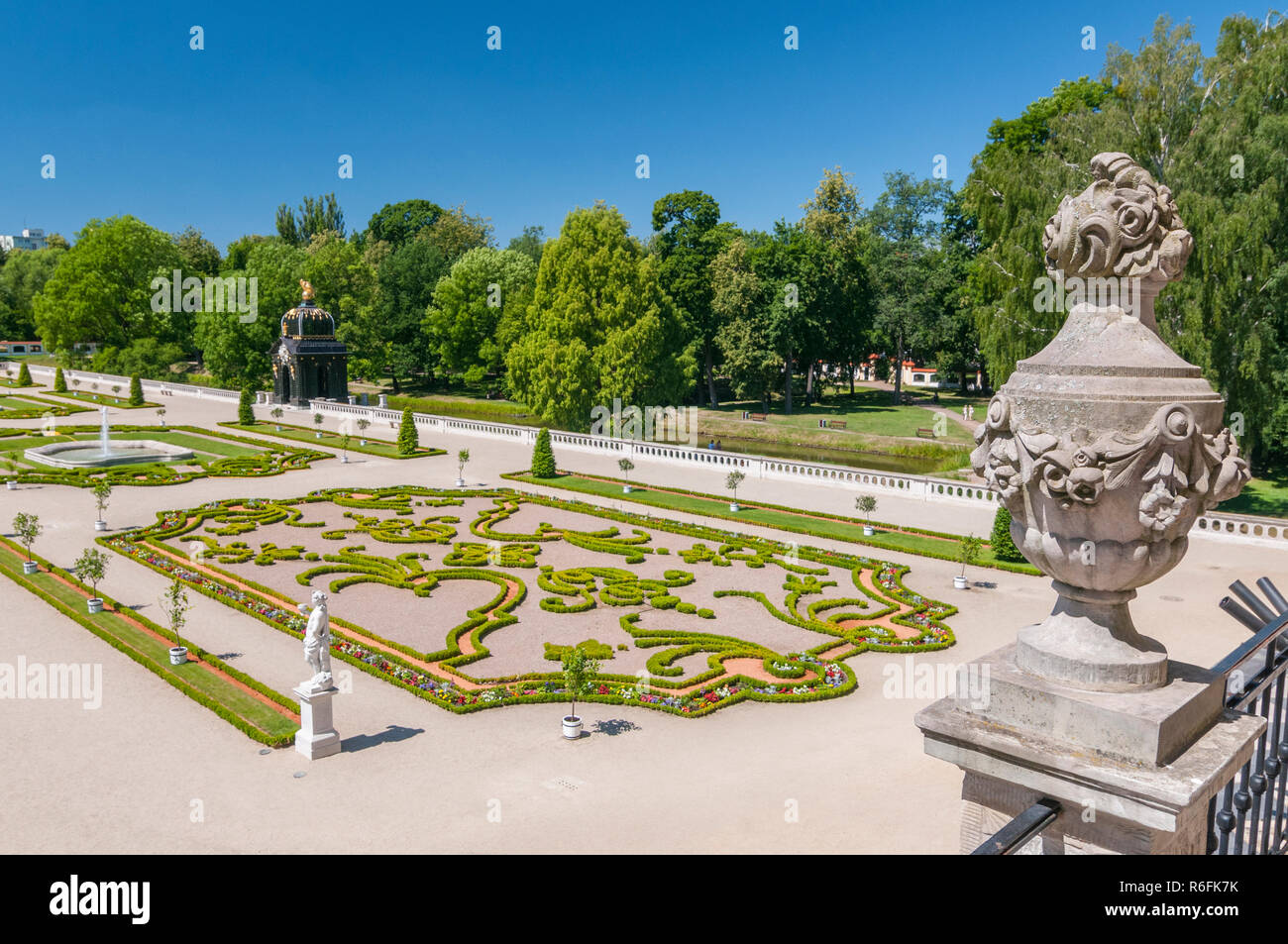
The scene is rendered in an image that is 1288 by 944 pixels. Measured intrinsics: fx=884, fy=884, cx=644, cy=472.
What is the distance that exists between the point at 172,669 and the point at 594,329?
34943mm

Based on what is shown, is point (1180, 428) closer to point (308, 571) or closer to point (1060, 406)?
point (1060, 406)

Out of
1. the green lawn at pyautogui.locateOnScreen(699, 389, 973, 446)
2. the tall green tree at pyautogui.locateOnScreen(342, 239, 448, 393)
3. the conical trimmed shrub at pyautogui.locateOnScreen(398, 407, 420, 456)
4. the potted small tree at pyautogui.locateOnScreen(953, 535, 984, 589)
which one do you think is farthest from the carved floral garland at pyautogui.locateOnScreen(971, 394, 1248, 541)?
the tall green tree at pyautogui.locateOnScreen(342, 239, 448, 393)

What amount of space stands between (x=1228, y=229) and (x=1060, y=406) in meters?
30.7

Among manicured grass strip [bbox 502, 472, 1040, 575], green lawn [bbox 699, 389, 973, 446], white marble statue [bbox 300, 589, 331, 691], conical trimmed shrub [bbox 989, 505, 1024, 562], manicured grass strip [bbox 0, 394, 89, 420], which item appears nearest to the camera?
white marble statue [bbox 300, 589, 331, 691]

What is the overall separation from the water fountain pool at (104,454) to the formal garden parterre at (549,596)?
1239 centimetres

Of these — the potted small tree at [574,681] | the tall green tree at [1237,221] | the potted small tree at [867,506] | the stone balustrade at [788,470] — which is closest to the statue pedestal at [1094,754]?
the potted small tree at [574,681]

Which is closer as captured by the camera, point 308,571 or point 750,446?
point 308,571

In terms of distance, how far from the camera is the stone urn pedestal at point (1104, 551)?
12.6 ft

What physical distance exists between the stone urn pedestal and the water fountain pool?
43893 millimetres

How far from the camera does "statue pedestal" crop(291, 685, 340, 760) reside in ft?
45.0

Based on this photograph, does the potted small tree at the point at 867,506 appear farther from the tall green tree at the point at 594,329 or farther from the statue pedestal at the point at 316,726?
the tall green tree at the point at 594,329

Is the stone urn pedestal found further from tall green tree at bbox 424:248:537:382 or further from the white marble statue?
tall green tree at bbox 424:248:537:382

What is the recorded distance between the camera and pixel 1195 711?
4070 millimetres
